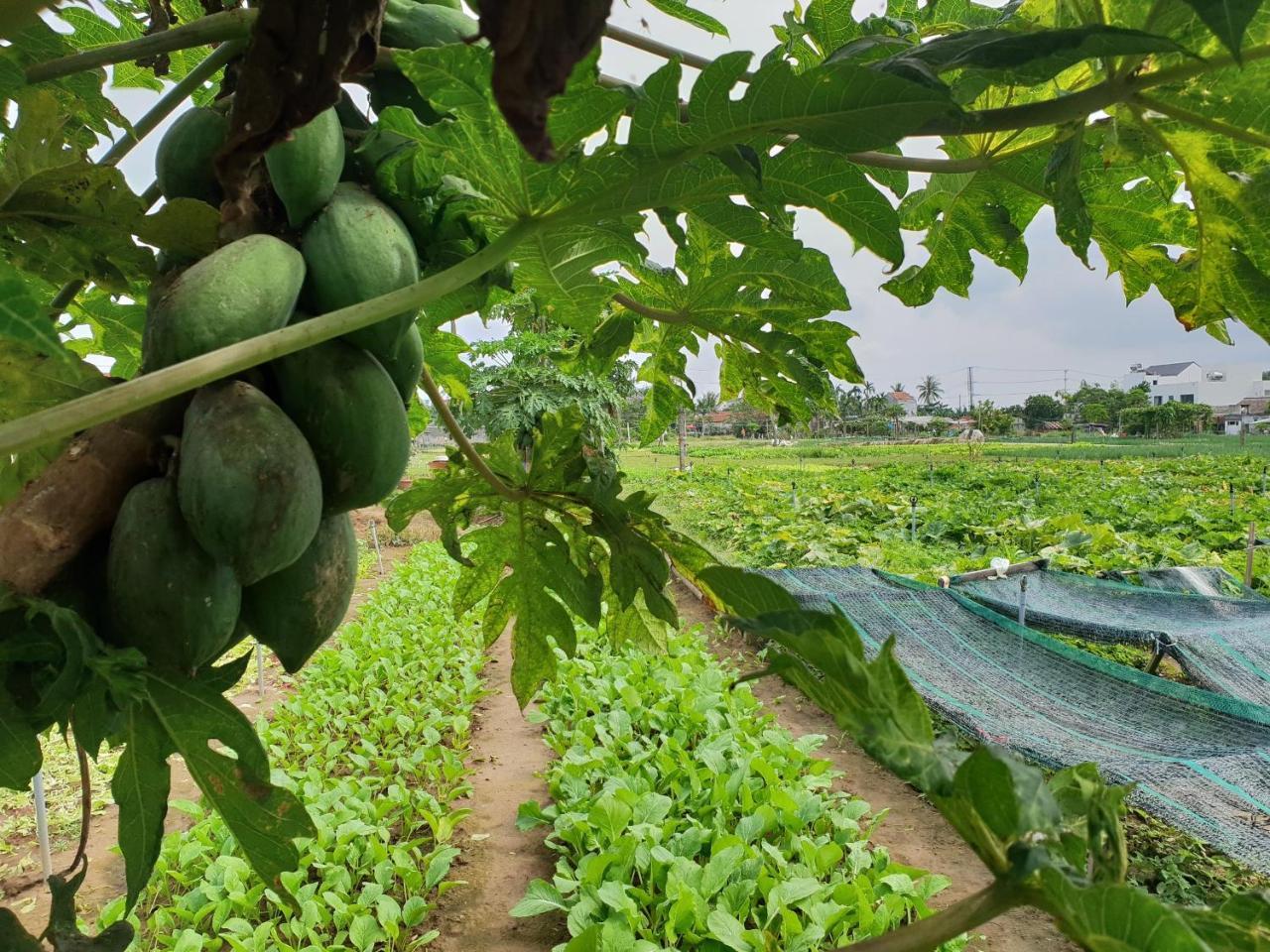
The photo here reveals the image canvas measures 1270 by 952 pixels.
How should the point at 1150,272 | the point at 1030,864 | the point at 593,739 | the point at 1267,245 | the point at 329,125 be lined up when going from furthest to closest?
the point at 593,739 < the point at 1150,272 < the point at 1267,245 < the point at 329,125 < the point at 1030,864

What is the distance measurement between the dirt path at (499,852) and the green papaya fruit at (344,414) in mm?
Answer: 3399

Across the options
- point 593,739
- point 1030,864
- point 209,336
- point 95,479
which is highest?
point 209,336

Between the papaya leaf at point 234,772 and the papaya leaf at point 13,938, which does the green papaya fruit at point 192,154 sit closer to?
the papaya leaf at point 234,772

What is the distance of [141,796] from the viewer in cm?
80

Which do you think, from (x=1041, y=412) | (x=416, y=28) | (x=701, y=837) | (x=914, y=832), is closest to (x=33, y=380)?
(x=416, y=28)

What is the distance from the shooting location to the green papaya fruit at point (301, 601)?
28.9 inches

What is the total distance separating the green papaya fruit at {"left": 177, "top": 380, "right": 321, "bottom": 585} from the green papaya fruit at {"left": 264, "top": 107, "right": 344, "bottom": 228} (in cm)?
17

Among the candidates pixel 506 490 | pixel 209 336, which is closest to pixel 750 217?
pixel 209 336

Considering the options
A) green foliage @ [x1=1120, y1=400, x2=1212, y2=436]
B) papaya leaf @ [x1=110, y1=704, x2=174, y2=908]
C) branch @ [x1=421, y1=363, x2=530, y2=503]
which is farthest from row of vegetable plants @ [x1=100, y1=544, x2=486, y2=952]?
green foliage @ [x1=1120, y1=400, x2=1212, y2=436]

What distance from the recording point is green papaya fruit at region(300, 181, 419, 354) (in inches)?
27.7

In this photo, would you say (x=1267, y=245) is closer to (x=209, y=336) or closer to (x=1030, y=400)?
(x=209, y=336)

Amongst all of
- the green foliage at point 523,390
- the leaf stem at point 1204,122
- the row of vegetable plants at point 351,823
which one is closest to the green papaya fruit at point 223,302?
the leaf stem at point 1204,122

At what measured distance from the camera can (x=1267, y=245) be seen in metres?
1.07

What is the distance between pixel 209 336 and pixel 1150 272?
1281 mm
